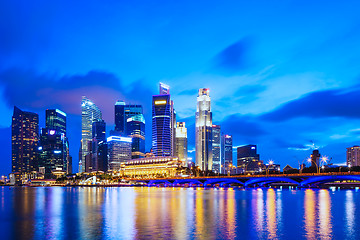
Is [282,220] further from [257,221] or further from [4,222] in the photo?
[4,222]

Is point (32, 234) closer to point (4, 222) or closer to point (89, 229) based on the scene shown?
point (89, 229)

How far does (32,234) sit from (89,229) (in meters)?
6.44

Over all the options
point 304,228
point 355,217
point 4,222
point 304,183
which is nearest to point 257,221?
point 304,228

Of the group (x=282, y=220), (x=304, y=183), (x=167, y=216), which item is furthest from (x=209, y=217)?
(x=304, y=183)

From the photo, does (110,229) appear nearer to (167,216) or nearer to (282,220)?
(167,216)

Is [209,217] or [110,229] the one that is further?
[209,217]

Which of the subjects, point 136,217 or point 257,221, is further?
point 136,217

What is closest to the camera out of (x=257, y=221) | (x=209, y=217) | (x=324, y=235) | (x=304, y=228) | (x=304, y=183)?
(x=324, y=235)

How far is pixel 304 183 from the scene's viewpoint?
158 meters

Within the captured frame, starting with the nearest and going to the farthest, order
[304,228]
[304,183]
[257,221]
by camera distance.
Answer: [304,228] < [257,221] < [304,183]

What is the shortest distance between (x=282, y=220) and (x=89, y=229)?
86.9 ft

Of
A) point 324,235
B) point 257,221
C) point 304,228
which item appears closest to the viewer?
point 324,235

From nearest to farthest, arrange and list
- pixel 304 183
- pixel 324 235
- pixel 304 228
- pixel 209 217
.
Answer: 1. pixel 324 235
2. pixel 304 228
3. pixel 209 217
4. pixel 304 183

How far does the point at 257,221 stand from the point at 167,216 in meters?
14.3
